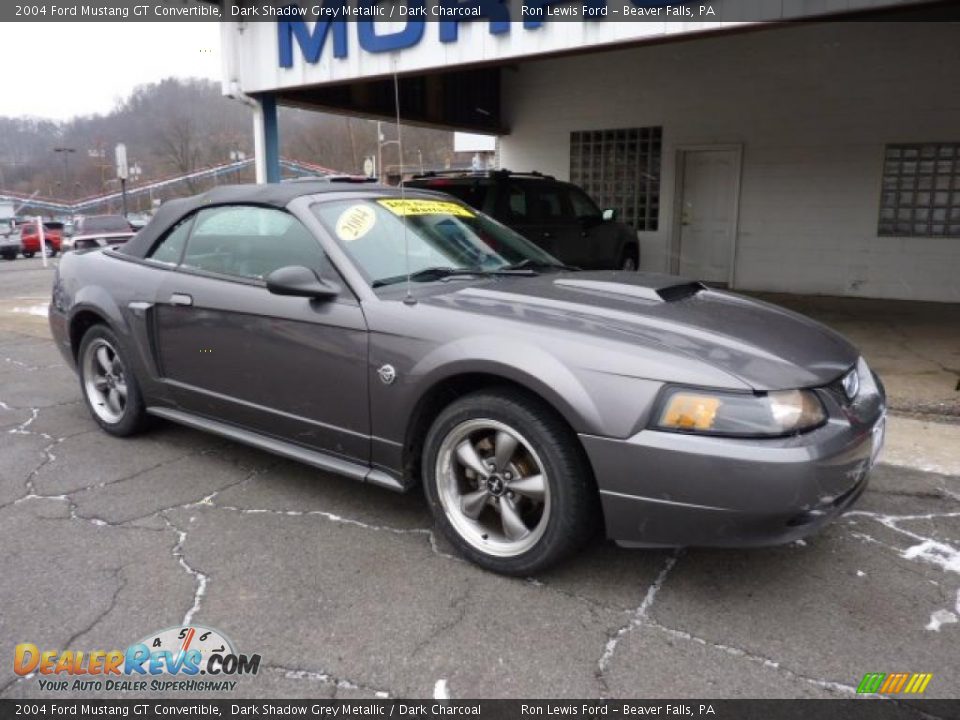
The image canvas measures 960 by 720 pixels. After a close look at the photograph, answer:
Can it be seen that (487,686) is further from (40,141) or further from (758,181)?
(40,141)

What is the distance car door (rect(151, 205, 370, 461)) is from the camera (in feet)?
10.4

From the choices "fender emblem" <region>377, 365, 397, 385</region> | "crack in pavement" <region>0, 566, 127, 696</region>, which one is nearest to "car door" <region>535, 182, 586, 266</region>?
"fender emblem" <region>377, 365, 397, 385</region>

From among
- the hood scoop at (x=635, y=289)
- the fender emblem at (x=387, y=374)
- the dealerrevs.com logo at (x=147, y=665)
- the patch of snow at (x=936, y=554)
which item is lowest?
the dealerrevs.com logo at (x=147, y=665)

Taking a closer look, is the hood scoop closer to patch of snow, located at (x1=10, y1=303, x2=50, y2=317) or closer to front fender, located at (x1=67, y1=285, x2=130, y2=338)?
front fender, located at (x1=67, y1=285, x2=130, y2=338)

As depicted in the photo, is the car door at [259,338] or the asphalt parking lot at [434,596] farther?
the car door at [259,338]

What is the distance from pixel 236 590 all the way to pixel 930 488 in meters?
3.45

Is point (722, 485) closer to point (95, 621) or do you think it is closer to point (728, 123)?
point (95, 621)

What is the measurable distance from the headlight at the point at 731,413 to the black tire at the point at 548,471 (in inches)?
14.3

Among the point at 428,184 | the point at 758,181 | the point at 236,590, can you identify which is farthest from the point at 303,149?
the point at 236,590

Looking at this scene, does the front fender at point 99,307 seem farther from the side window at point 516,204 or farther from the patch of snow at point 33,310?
the patch of snow at point 33,310

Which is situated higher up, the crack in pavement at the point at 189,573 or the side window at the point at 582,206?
the side window at the point at 582,206

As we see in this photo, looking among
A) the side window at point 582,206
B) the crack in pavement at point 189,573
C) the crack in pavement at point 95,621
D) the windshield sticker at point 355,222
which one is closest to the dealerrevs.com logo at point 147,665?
the crack in pavement at point 95,621

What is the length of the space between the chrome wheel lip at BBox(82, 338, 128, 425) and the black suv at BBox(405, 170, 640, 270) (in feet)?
13.3

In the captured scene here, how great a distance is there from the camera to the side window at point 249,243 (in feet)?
11.4
